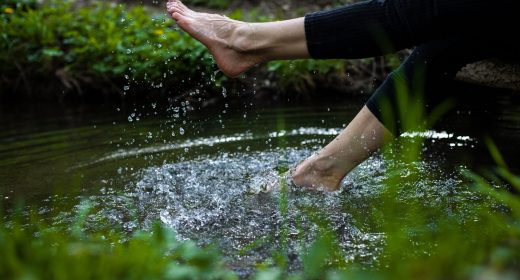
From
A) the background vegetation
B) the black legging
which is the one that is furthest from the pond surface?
the black legging

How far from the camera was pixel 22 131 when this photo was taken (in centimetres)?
427

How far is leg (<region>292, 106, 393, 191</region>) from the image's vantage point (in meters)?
2.57

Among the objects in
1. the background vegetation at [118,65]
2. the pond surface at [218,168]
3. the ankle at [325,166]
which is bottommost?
the pond surface at [218,168]

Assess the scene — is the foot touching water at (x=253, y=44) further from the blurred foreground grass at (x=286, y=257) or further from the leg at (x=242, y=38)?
the blurred foreground grass at (x=286, y=257)

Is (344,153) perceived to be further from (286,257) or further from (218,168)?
(286,257)

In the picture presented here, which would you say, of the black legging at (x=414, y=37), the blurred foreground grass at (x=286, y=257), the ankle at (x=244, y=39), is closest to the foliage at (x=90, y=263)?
the blurred foreground grass at (x=286, y=257)

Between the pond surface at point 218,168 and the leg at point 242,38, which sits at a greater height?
the leg at point 242,38

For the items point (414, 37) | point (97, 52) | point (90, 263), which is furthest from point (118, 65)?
point (90, 263)

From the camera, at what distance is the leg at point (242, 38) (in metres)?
2.40

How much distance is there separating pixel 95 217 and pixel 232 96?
267 cm

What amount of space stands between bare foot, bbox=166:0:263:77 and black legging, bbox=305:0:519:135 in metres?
0.33

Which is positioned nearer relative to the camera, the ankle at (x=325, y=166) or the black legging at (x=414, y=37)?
the black legging at (x=414, y=37)

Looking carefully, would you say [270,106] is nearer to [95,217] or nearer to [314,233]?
[95,217]

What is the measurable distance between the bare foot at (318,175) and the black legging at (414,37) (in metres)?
0.31
